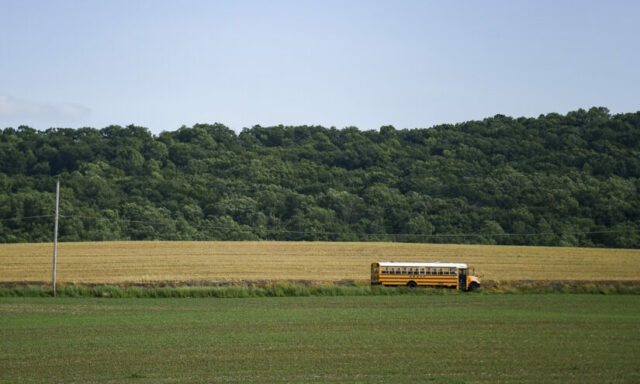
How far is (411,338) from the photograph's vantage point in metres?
24.2

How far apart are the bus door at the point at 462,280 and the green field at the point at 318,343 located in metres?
14.2

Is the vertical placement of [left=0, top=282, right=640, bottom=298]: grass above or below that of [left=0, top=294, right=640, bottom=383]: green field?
below

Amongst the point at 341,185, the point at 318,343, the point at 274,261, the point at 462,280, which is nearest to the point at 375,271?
the point at 462,280

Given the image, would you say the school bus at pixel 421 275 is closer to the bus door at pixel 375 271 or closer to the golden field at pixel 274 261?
the bus door at pixel 375 271

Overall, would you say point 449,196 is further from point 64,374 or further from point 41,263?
point 64,374

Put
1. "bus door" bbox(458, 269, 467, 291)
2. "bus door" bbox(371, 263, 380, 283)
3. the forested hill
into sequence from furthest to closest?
the forested hill < "bus door" bbox(458, 269, 467, 291) < "bus door" bbox(371, 263, 380, 283)

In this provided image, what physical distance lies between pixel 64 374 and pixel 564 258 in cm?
5525

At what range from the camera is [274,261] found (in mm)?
62906

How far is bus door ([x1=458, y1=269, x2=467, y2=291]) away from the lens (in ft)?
174

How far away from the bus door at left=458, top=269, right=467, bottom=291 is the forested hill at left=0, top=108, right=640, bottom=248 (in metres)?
29.4

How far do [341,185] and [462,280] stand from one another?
48144mm

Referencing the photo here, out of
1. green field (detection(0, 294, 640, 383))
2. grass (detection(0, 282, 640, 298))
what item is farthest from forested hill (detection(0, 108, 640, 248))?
green field (detection(0, 294, 640, 383))

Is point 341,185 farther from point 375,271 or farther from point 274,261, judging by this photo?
point 375,271

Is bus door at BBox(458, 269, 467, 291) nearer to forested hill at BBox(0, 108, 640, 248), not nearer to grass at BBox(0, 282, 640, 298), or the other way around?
grass at BBox(0, 282, 640, 298)
